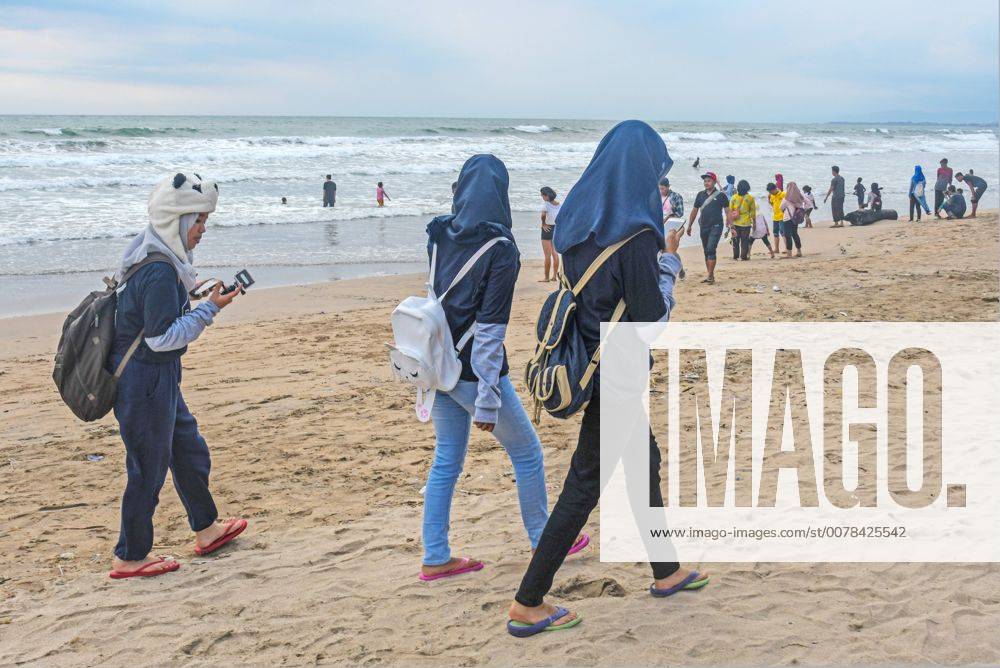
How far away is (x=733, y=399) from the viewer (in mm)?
6527

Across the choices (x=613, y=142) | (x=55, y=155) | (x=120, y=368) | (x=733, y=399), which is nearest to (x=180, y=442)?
(x=120, y=368)

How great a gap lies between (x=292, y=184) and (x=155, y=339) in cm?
2658

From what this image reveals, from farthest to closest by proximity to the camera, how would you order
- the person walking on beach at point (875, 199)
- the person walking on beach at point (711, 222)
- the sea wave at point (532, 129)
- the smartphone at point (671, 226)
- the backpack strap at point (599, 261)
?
the sea wave at point (532, 129)
the person walking on beach at point (875, 199)
the person walking on beach at point (711, 222)
the smartphone at point (671, 226)
the backpack strap at point (599, 261)

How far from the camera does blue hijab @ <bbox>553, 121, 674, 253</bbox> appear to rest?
10.0ft

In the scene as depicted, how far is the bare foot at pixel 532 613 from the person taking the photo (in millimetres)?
3398

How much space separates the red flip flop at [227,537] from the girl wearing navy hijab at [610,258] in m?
1.92

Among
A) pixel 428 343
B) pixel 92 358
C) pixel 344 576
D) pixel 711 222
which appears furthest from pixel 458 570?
pixel 711 222

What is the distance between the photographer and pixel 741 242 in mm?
15992

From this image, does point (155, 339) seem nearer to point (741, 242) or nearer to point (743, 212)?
point (743, 212)

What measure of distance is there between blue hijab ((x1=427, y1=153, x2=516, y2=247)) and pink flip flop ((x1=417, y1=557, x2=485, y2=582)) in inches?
58.9

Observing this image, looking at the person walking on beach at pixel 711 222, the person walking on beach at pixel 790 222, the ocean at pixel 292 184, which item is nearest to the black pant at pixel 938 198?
the ocean at pixel 292 184

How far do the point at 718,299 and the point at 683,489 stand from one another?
20.5ft

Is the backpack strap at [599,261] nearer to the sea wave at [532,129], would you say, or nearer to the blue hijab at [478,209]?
the blue hijab at [478,209]

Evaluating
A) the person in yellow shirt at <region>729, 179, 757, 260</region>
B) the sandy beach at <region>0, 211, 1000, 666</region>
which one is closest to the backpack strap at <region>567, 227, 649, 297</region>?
the sandy beach at <region>0, 211, 1000, 666</region>
